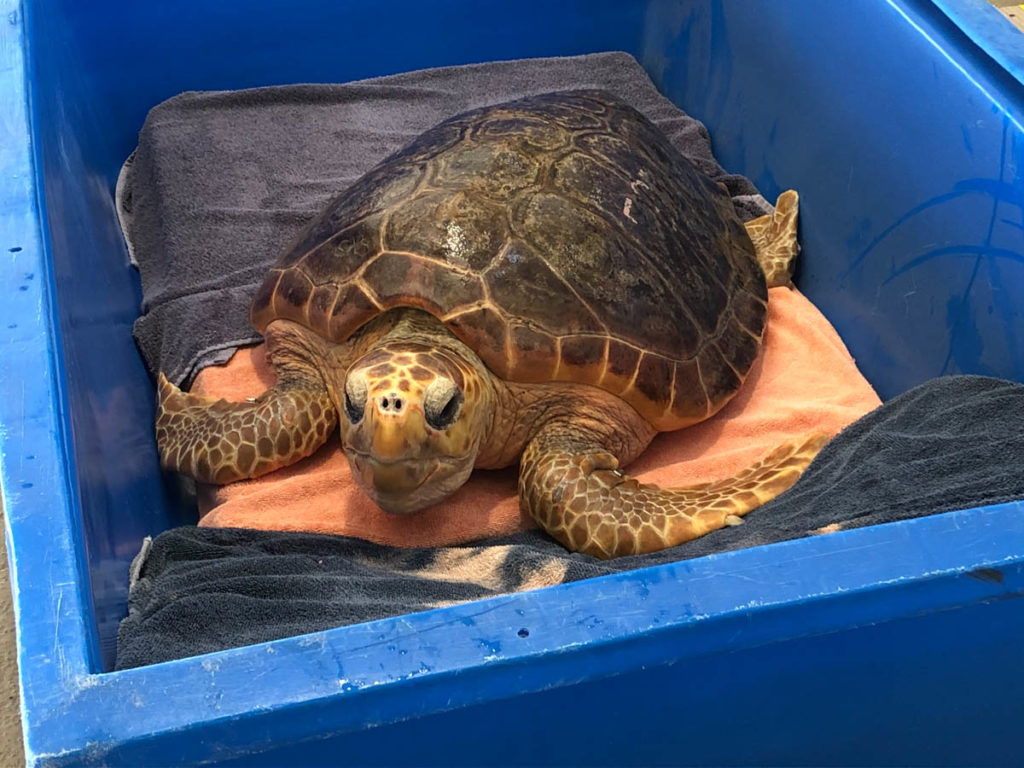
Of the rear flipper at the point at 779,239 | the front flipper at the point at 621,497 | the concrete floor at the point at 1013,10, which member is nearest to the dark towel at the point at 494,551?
the front flipper at the point at 621,497

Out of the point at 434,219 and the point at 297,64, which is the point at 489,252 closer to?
the point at 434,219

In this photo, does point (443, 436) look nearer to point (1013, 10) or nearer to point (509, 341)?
point (509, 341)

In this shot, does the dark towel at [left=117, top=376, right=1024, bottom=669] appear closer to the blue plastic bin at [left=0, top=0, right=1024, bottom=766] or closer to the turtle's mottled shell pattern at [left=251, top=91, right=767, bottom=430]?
the blue plastic bin at [left=0, top=0, right=1024, bottom=766]

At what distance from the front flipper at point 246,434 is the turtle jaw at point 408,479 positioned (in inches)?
10.1

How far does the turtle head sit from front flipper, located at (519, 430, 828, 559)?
158 mm

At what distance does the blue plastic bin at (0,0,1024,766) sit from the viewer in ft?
2.56

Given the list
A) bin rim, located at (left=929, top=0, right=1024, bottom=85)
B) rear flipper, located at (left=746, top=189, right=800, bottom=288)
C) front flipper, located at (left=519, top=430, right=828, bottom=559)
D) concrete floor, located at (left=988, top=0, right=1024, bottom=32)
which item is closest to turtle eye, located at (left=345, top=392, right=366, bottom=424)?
front flipper, located at (left=519, top=430, right=828, bottom=559)

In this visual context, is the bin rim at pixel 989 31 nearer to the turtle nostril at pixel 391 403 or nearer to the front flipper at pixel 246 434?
the turtle nostril at pixel 391 403

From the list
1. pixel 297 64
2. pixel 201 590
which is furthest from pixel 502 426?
pixel 297 64

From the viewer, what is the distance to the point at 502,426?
153 cm

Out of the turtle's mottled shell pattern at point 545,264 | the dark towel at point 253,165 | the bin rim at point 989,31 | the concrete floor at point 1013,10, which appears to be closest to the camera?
the turtle's mottled shell pattern at point 545,264

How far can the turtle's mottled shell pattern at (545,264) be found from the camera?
1.46 m

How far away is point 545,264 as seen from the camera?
1496 millimetres

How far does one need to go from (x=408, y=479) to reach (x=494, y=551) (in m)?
0.17
